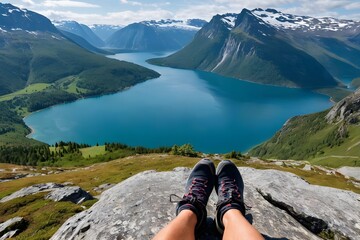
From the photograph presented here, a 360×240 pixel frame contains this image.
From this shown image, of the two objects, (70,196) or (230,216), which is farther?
(70,196)

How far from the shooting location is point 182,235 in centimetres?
818

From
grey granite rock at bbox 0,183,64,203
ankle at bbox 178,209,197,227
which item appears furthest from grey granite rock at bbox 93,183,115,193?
ankle at bbox 178,209,197,227

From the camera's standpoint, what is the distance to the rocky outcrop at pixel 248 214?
398 inches

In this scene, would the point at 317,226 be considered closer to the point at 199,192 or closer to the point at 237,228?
the point at 199,192

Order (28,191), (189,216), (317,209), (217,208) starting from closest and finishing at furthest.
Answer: (189,216) < (217,208) < (317,209) < (28,191)

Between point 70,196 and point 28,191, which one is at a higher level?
point 70,196

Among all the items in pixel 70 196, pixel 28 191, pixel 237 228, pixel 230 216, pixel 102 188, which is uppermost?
pixel 237 228

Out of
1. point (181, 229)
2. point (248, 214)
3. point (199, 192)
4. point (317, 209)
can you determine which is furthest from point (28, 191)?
point (317, 209)

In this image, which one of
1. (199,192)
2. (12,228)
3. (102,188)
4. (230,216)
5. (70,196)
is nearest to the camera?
(230,216)

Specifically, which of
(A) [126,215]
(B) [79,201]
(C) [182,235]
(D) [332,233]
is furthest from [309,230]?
(B) [79,201]

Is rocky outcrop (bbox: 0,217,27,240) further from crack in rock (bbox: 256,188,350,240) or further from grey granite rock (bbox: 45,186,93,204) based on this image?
crack in rock (bbox: 256,188,350,240)

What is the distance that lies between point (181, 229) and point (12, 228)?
19022 millimetres

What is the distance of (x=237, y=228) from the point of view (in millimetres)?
8383

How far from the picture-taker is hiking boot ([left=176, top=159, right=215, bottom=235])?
9.79 meters
